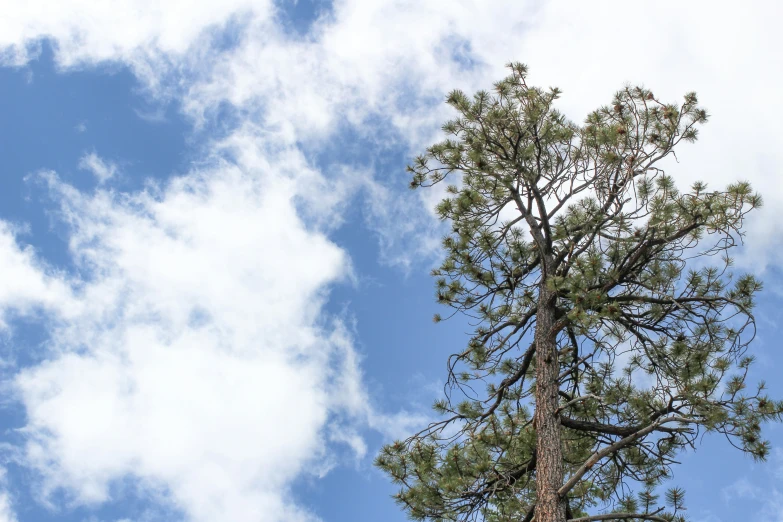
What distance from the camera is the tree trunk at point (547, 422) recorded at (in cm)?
589

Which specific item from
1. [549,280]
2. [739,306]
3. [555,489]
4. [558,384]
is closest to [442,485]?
[555,489]

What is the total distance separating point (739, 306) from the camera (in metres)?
6.55

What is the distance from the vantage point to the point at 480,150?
24.3ft

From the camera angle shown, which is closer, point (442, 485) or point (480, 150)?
point (442, 485)

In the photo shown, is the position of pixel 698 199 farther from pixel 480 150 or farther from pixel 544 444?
pixel 544 444

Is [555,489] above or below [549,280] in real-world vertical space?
below

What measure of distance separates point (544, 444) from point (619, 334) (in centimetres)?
148

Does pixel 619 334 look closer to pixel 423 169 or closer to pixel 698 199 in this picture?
pixel 698 199

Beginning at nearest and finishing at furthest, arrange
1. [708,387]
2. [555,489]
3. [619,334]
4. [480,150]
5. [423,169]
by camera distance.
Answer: [708,387], [555,489], [619,334], [480,150], [423,169]

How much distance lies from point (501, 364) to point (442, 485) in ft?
6.11

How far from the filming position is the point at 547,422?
6.43 meters


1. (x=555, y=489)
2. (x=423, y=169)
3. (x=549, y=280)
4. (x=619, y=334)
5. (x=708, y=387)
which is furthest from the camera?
(x=423, y=169)

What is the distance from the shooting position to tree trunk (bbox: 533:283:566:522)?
589cm

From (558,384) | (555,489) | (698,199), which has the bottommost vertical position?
(555,489)
